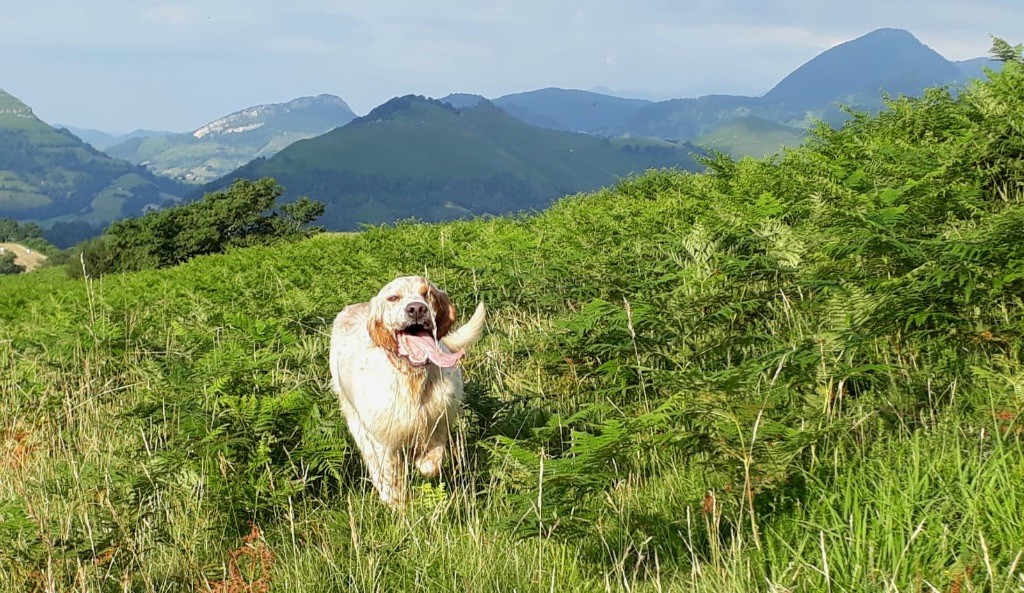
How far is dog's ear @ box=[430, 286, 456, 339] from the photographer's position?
4.84 meters

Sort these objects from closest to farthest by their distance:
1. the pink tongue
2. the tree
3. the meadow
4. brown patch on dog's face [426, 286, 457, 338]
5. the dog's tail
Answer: the meadow → the pink tongue → brown patch on dog's face [426, 286, 457, 338] → the dog's tail → the tree

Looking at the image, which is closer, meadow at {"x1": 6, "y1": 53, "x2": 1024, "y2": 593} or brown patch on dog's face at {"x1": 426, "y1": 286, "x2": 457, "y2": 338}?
meadow at {"x1": 6, "y1": 53, "x2": 1024, "y2": 593}

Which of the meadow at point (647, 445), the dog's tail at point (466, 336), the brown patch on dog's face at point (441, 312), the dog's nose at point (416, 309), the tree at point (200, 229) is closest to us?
the meadow at point (647, 445)

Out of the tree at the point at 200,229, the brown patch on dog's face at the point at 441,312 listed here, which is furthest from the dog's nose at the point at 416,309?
the tree at the point at 200,229

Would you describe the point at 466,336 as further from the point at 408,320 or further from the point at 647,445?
the point at 647,445

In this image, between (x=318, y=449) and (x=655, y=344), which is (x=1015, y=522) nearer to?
(x=655, y=344)

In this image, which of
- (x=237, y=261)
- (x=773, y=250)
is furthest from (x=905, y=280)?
(x=237, y=261)

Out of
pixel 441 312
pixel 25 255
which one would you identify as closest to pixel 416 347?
pixel 441 312

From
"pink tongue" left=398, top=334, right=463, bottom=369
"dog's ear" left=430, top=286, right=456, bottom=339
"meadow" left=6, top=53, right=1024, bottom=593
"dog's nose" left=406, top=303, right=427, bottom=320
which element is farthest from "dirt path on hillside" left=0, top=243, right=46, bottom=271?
"dog's nose" left=406, top=303, right=427, bottom=320

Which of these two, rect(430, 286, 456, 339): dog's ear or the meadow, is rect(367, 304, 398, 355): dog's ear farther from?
the meadow

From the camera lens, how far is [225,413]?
4.41 m

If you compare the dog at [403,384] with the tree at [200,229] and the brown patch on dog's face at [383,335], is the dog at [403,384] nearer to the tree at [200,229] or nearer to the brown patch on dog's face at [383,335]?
the brown patch on dog's face at [383,335]

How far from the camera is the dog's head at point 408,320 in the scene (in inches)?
182

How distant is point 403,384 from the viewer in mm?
4801
